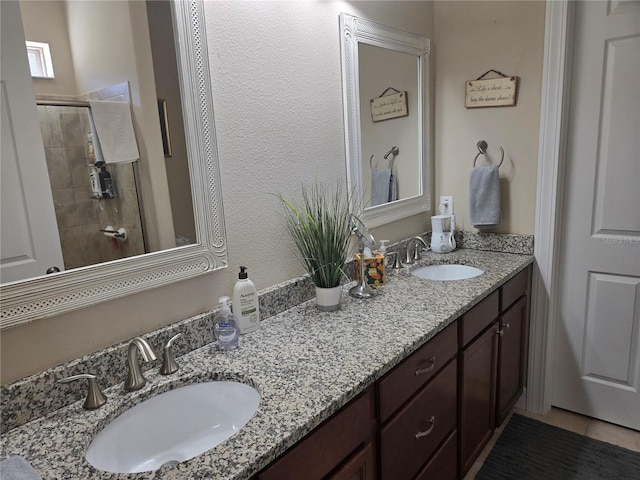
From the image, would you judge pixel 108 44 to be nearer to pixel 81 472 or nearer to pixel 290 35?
pixel 290 35

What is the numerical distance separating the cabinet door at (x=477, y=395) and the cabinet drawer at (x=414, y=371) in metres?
0.17

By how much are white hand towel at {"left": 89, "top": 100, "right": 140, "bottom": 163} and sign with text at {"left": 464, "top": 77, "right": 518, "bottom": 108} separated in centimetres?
172

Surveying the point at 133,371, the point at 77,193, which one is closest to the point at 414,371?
the point at 133,371

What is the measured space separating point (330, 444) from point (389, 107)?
1520 mm

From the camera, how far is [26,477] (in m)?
0.77

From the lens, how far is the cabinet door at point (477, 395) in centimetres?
167

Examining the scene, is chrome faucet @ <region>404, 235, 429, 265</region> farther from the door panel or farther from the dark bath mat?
the dark bath mat

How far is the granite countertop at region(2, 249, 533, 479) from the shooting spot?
2.72 ft

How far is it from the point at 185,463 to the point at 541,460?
176 cm

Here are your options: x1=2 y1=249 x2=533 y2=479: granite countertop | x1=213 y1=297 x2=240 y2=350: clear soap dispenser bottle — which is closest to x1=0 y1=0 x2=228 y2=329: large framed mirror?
x1=213 y1=297 x2=240 y2=350: clear soap dispenser bottle

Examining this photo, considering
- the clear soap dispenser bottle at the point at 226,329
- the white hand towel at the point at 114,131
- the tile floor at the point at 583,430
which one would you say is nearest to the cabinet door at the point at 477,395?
the tile floor at the point at 583,430

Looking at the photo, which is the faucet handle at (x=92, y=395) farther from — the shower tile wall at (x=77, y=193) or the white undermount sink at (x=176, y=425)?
the shower tile wall at (x=77, y=193)

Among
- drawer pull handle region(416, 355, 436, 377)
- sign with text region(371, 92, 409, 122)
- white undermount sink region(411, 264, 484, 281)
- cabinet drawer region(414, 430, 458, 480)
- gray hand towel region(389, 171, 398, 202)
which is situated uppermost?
sign with text region(371, 92, 409, 122)

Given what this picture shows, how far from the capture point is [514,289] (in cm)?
202
